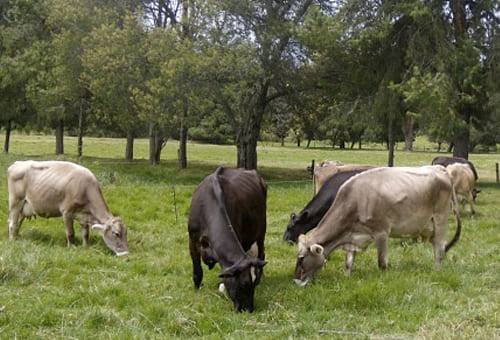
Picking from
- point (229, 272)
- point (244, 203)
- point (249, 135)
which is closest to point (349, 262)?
point (244, 203)

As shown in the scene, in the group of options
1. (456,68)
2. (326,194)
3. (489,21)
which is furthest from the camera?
(489,21)

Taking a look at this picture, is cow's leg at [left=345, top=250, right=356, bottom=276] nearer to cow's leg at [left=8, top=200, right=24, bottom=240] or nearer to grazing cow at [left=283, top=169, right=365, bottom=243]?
grazing cow at [left=283, top=169, right=365, bottom=243]

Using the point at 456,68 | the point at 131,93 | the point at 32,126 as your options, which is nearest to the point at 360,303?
the point at 456,68

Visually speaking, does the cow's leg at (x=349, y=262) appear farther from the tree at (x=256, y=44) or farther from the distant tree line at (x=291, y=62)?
the tree at (x=256, y=44)

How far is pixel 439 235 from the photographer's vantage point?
9.73m

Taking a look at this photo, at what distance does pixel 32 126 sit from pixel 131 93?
16.1 m

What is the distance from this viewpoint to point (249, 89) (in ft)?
85.4

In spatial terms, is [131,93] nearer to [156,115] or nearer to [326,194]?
[156,115]

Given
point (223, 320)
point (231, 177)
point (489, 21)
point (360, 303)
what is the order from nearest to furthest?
point (223, 320) < point (360, 303) < point (231, 177) < point (489, 21)

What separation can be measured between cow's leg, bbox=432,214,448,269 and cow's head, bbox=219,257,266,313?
3.66 meters

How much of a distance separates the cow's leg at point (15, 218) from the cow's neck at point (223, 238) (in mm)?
5234

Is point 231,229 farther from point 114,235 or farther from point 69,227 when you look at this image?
point 69,227

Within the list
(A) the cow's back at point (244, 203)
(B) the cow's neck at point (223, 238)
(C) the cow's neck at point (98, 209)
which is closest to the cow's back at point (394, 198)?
(A) the cow's back at point (244, 203)

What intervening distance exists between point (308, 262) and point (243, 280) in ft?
5.82
